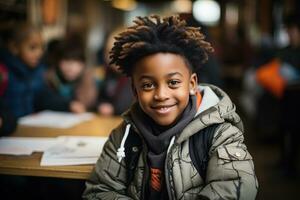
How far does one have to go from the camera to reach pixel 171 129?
1258 millimetres

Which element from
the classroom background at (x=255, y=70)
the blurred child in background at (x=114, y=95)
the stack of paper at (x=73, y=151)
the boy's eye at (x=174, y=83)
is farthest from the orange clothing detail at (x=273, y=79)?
the boy's eye at (x=174, y=83)

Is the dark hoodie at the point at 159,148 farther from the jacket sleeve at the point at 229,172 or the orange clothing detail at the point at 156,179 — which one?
the jacket sleeve at the point at 229,172

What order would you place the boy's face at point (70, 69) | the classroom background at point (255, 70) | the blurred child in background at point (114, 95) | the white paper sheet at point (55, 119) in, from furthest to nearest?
the boy's face at point (70, 69) → the classroom background at point (255, 70) → the blurred child in background at point (114, 95) → the white paper sheet at point (55, 119)

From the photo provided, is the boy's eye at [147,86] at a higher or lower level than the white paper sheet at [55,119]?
higher

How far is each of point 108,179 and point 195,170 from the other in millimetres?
306

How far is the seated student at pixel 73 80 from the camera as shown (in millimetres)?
2834

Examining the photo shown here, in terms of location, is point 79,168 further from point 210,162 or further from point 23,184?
point 23,184

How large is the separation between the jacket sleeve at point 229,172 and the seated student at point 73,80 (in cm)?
175

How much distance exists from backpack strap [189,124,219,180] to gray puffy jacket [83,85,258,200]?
0.01 m

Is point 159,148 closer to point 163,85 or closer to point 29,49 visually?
point 163,85

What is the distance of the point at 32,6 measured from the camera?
4.11 m

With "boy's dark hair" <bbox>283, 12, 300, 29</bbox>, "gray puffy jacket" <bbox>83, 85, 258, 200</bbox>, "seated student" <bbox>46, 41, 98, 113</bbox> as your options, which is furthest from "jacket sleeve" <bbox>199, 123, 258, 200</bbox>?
"boy's dark hair" <bbox>283, 12, 300, 29</bbox>

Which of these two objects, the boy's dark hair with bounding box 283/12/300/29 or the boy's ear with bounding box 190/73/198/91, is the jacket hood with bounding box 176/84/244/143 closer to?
the boy's ear with bounding box 190/73/198/91

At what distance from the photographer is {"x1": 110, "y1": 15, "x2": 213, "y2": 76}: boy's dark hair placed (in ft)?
4.00
